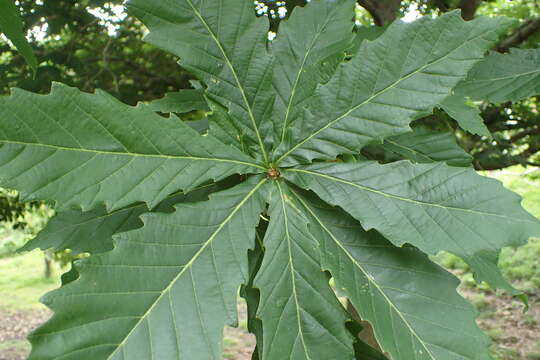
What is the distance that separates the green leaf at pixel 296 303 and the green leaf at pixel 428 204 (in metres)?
0.11

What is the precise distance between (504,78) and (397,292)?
2.89 feet

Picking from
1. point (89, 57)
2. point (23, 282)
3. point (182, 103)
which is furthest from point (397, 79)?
point (23, 282)

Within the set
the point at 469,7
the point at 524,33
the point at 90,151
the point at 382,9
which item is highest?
the point at 469,7

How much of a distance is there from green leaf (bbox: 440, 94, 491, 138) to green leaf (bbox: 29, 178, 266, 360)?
693 millimetres

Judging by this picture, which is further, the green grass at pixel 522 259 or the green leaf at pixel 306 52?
the green grass at pixel 522 259

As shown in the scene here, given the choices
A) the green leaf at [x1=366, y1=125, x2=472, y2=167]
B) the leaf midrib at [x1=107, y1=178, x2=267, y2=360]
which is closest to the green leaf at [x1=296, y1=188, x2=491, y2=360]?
the leaf midrib at [x1=107, y1=178, x2=267, y2=360]

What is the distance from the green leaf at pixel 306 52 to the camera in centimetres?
114

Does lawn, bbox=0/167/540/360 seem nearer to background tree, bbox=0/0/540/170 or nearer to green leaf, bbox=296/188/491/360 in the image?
background tree, bbox=0/0/540/170

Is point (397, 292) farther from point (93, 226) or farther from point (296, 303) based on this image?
point (93, 226)

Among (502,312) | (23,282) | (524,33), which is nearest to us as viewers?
(524,33)

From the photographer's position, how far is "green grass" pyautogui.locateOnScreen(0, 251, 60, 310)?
997 cm

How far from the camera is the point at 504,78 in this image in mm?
1543

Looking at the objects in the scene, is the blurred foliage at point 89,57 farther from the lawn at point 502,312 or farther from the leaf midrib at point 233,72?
Result: the lawn at point 502,312

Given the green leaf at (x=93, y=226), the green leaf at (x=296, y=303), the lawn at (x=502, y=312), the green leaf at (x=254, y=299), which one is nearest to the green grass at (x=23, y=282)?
the lawn at (x=502, y=312)
